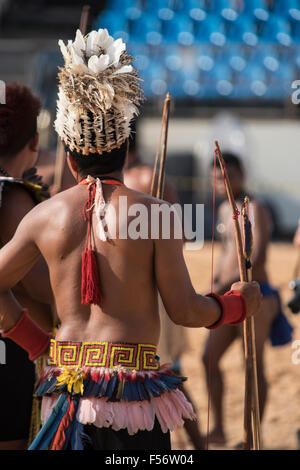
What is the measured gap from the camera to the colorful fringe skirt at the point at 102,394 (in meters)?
2.34

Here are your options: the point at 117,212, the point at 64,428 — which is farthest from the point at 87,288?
the point at 64,428

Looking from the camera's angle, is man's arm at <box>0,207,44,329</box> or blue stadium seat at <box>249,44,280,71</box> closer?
man's arm at <box>0,207,44,329</box>

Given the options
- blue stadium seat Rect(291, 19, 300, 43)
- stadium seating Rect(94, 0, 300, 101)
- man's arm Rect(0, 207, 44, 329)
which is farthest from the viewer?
stadium seating Rect(94, 0, 300, 101)

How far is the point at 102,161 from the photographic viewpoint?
8.18 feet

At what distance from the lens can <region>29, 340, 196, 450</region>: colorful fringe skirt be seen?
7.69 feet

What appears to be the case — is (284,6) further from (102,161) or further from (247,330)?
(102,161)

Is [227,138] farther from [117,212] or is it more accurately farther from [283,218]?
[117,212]

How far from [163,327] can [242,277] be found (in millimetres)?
1840

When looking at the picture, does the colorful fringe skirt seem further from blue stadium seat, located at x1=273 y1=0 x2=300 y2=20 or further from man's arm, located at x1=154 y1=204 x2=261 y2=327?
blue stadium seat, located at x1=273 y1=0 x2=300 y2=20

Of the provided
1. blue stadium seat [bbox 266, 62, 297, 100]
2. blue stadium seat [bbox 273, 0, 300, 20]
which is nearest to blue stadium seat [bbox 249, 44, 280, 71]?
blue stadium seat [bbox 266, 62, 297, 100]

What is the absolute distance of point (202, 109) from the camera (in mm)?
21266

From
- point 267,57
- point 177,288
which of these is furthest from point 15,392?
point 267,57

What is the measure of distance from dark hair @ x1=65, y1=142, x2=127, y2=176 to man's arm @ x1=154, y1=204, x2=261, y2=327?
1.08 ft

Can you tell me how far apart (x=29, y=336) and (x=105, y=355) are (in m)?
0.44
